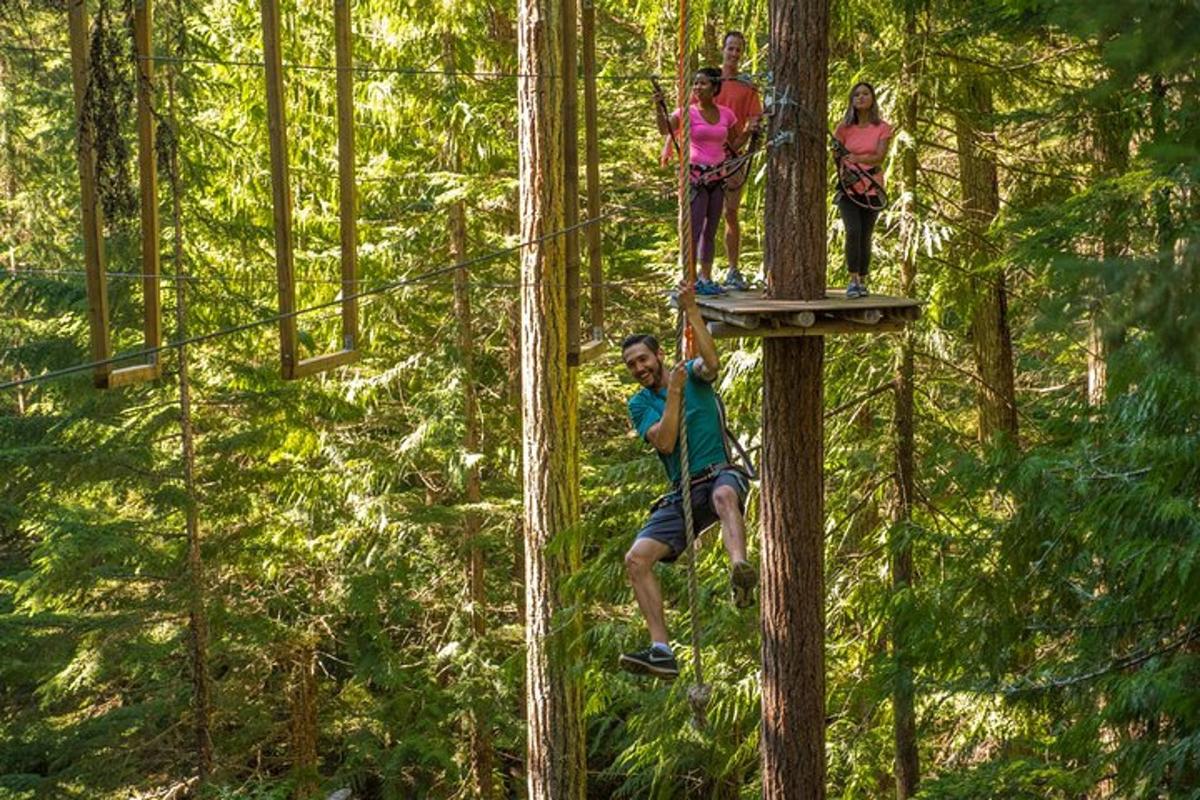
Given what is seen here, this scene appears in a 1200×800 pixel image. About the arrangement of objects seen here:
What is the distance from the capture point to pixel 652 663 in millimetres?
7031

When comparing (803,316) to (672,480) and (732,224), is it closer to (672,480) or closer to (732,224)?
(672,480)

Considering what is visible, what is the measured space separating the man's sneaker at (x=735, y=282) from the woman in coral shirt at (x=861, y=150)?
0.62 meters

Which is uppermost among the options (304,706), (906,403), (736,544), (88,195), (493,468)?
(88,195)

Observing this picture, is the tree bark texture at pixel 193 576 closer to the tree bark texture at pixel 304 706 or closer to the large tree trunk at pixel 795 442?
the tree bark texture at pixel 304 706

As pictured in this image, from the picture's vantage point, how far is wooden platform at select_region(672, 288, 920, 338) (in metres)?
6.57

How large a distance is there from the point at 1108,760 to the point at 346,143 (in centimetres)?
519

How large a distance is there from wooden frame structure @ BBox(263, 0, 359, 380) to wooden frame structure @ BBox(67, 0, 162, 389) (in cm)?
64

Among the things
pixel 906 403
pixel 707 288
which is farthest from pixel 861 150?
pixel 906 403

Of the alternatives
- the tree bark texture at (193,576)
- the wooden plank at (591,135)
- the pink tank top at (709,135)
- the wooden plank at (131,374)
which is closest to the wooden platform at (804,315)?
the pink tank top at (709,135)

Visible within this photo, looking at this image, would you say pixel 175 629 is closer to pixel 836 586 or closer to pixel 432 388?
pixel 432 388

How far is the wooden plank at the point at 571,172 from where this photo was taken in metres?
9.35

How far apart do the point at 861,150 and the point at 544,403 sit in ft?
13.3

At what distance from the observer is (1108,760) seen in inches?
265

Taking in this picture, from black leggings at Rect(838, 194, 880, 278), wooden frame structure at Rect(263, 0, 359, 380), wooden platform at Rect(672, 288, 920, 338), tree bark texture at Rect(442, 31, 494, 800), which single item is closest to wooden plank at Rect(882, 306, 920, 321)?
wooden platform at Rect(672, 288, 920, 338)
